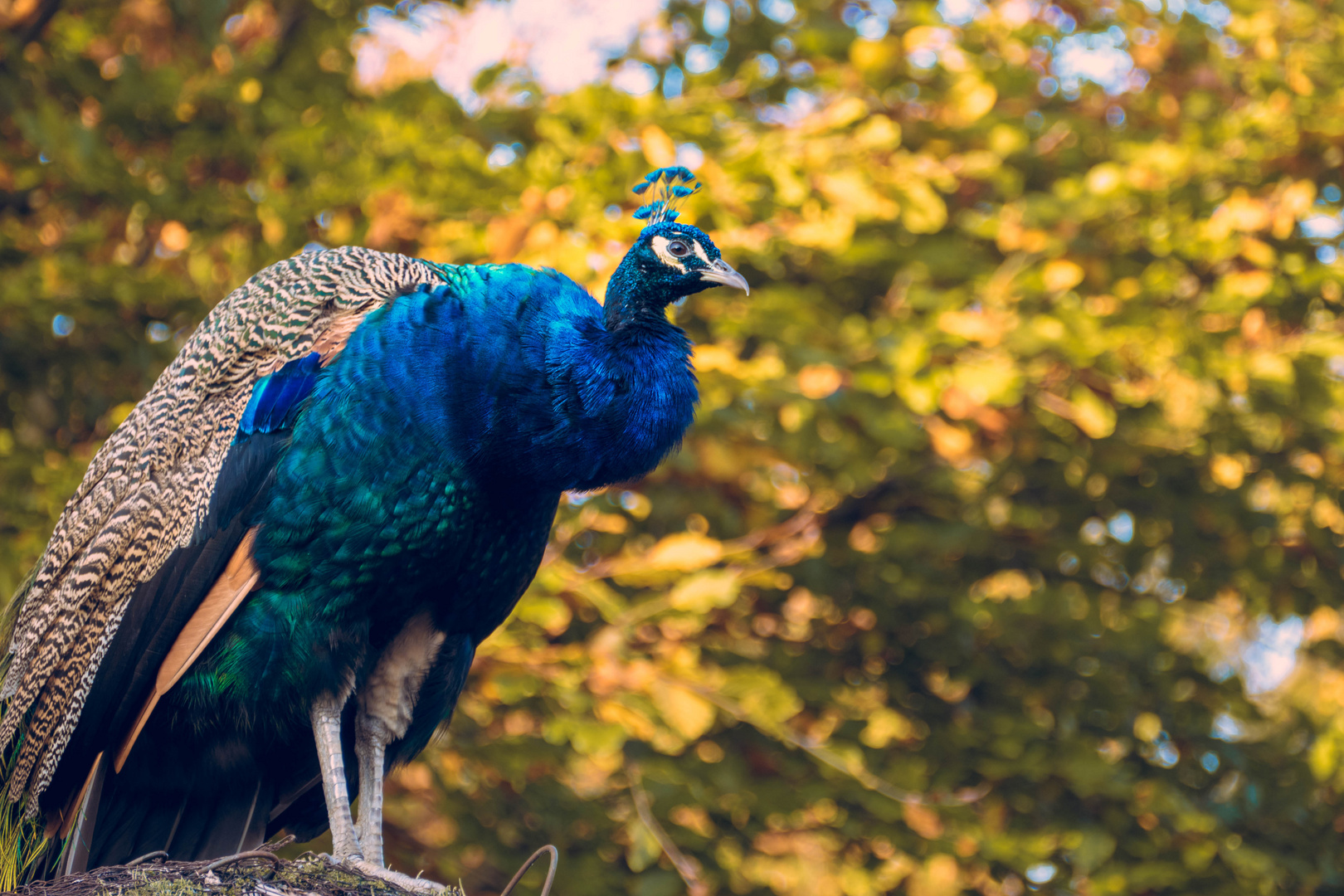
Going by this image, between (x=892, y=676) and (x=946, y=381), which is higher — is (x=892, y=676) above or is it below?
below

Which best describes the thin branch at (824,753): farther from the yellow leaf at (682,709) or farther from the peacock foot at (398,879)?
the peacock foot at (398,879)

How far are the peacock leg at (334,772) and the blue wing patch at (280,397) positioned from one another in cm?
60

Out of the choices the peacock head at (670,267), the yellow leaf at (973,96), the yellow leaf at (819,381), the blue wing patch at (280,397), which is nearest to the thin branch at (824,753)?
the yellow leaf at (819,381)

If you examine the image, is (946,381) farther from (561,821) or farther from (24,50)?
(24,50)

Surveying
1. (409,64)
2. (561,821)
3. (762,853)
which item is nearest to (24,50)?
(409,64)

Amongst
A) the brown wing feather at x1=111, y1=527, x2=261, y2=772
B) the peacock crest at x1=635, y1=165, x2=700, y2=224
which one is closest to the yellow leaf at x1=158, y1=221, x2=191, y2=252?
the peacock crest at x1=635, y1=165, x2=700, y2=224

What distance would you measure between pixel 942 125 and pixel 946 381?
4.76ft

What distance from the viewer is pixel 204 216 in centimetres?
466

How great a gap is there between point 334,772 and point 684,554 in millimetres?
1998

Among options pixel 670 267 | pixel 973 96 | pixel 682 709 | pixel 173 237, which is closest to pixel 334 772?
pixel 670 267

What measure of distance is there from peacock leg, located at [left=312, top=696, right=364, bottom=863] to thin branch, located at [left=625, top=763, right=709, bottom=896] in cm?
173

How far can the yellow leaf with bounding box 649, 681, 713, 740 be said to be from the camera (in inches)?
171

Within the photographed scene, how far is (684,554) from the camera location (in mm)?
4543

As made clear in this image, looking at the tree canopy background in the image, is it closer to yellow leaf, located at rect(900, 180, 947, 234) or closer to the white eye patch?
yellow leaf, located at rect(900, 180, 947, 234)
